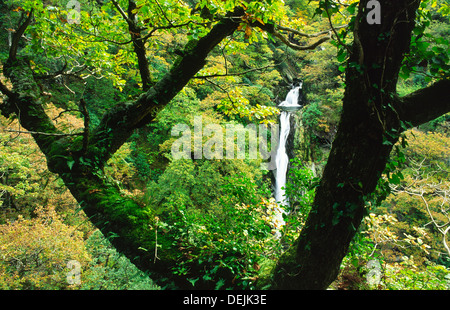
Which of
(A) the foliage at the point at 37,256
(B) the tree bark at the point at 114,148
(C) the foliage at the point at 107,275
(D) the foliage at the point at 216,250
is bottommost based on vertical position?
(C) the foliage at the point at 107,275

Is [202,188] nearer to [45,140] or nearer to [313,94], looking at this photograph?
[45,140]

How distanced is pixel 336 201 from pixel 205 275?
1.27 metres

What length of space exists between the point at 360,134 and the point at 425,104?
46 cm

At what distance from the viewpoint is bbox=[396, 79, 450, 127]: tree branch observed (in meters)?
1.28

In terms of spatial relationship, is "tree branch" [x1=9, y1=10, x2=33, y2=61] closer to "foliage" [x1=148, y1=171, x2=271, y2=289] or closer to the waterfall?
"foliage" [x1=148, y1=171, x2=271, y2=289]

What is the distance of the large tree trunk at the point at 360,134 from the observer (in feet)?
3.94

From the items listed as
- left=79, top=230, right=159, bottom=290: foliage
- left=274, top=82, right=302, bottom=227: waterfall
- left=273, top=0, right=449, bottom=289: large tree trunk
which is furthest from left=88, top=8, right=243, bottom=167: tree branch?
left=274, top=82, right=302, bottom=227: waterfall

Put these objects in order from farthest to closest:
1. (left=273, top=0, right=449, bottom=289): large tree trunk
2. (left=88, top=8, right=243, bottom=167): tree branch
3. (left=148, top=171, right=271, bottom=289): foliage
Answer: (left=88, top=8, right=243, bottom=167): tree branch
(left=148, top=171, right=271, bottom=289): foliage
(left=273, top=0, right=449, bottom=289): large tree trunk

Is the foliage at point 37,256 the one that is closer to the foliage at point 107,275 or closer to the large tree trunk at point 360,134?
the foliage at point 107,275

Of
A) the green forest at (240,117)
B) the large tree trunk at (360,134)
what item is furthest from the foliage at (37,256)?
the large tree trunk at (360,134)

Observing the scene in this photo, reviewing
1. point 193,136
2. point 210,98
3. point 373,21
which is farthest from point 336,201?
point 210,98

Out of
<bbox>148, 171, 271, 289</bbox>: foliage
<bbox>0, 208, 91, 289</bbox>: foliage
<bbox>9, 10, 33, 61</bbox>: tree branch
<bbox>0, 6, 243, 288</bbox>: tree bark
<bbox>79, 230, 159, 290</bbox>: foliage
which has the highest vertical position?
<bbox>9, 10, 33, 61</bbox>: tree branch

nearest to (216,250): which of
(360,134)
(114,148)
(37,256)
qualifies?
(360,134)

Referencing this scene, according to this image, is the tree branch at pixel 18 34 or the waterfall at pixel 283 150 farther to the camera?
the waterfall at pixel 283 150
